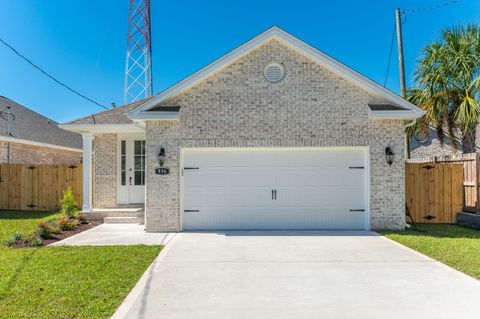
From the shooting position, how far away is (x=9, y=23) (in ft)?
42.8

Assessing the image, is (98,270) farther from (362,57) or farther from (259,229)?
(362,57)

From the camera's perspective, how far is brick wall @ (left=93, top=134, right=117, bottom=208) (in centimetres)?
1245

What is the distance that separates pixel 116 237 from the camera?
30.2 ft

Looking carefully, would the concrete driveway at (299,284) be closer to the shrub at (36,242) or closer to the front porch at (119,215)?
the shrub at (36,242)

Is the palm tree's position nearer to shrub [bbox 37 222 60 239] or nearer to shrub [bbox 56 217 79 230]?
shrub [bbox 56 217 79 230]

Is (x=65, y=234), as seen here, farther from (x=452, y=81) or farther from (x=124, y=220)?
(x=452, y=81)

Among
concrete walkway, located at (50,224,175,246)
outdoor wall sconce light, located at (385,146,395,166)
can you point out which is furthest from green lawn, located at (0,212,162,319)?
outdoor wall sconce light, located at (385,146,395,166)

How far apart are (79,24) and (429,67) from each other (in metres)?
15.0

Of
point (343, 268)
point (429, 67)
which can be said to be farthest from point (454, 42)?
point (343, 268)

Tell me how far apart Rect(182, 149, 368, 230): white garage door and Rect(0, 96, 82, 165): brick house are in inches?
415

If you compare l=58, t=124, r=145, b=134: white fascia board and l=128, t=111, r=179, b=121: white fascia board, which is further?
l=58, t=124, r=145, b=134: white fascia board

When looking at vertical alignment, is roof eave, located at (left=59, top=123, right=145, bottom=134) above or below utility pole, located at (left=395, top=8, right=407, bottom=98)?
below

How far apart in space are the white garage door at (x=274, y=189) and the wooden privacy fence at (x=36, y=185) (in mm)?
6487

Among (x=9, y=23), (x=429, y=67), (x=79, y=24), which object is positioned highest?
(x=79, y=24)
